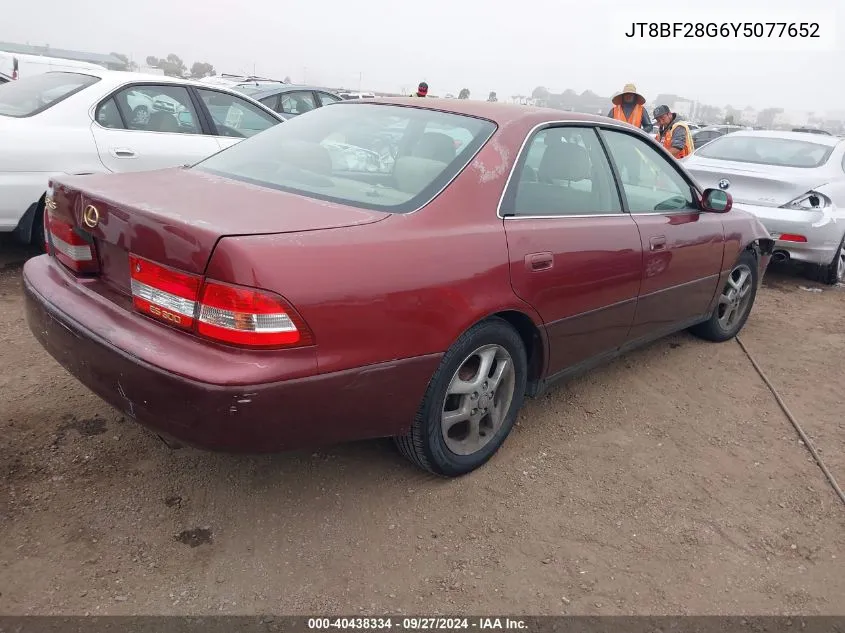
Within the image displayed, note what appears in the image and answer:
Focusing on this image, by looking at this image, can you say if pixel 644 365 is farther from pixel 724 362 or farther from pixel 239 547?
pixel 239 547

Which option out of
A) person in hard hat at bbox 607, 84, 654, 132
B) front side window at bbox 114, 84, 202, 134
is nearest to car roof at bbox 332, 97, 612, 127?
front side window at bbox 114, 84, 202, 134

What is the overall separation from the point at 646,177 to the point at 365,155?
5.35ft

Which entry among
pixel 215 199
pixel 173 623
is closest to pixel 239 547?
pixel 173 623

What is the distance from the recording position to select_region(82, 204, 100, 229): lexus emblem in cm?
222

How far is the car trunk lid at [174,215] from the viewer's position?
1941 millimetres

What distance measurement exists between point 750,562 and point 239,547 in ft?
5.87

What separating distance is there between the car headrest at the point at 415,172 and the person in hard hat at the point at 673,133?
22.3ft

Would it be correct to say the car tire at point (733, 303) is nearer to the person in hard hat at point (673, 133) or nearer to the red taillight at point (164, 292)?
the red taillight at point (164, 292)

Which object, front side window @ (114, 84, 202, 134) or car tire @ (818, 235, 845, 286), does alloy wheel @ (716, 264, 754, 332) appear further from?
front side window @ (114, 84, 202, 134)

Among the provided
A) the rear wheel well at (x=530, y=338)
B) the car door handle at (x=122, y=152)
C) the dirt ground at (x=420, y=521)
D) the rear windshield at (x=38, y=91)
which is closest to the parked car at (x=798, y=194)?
the dirt ground at (x=420, y=521)

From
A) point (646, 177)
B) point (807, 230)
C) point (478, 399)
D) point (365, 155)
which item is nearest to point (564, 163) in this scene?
point (646, 177)

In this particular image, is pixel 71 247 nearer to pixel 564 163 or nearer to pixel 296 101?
pixel 564 163

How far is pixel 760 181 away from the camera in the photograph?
6121mm

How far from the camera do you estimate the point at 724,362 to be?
4234 millimetres
